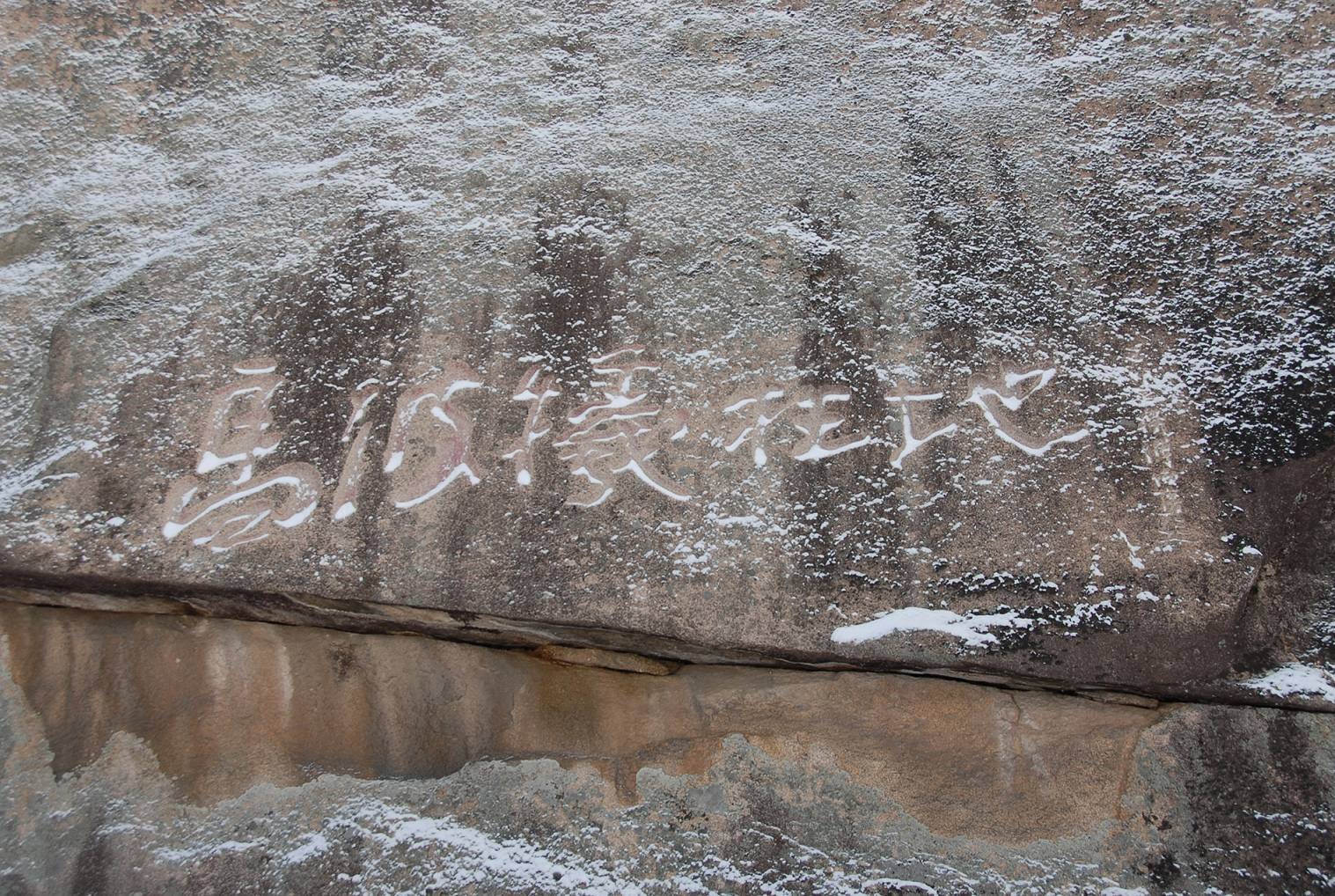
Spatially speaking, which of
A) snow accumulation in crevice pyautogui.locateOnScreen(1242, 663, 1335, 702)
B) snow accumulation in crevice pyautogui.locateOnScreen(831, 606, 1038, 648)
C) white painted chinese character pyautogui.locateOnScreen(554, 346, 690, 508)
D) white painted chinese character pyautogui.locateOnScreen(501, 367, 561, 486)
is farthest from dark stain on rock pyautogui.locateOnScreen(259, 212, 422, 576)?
snow accumulation in crevice pyautogui.locateOnScreen(1242, 663, 1335, 702)

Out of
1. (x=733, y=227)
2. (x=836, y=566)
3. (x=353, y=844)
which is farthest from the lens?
(x=733, y=227)

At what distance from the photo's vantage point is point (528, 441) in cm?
202

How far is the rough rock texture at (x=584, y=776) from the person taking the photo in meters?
1.91

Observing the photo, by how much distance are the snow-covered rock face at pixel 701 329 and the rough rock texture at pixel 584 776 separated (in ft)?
0.60

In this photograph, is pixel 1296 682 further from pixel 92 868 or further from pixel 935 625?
pixel 92 868

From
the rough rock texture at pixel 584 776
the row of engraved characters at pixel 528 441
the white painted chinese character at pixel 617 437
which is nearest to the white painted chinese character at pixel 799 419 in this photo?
the row of engraved characters at pixel 528 441

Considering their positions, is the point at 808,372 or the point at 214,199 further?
the point at 214,199

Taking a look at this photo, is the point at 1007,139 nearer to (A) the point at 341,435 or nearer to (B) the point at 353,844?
(A) the point at 341,435

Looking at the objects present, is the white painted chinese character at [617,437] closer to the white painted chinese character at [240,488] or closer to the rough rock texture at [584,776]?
the rough rock texture at [584,776]

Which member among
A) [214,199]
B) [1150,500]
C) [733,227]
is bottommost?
[1150,500]

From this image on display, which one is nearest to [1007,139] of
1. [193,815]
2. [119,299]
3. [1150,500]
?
[1150,500]

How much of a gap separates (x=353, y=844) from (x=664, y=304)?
154 cm

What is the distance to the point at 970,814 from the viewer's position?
Result: 77.3 inches

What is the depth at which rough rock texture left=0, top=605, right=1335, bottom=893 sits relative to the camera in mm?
1910
